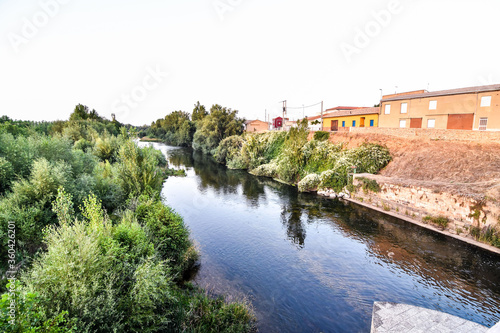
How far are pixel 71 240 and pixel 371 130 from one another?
32.5 m

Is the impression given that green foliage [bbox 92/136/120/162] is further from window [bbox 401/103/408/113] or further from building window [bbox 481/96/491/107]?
building window [bbox 481/96/491/107]

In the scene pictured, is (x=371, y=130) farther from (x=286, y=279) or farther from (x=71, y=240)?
(x=71, y=240)

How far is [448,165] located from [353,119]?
22.1 metres

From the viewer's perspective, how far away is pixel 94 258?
6465 mm

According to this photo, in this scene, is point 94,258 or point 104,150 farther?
point 104,150

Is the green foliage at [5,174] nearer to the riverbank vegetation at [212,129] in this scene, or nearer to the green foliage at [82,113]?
the riverbank vegetation at [212,129]

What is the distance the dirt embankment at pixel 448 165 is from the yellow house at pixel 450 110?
4.75 m

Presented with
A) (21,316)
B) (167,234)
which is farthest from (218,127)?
(21,316)

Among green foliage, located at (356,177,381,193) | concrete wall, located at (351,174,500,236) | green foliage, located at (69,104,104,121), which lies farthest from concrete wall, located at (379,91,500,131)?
green foliage, located at (69,104,104,121)

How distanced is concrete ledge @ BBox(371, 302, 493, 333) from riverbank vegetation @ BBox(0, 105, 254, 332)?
462cm

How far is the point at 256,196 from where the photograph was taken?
89.6 feet

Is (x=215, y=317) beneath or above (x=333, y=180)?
beneath

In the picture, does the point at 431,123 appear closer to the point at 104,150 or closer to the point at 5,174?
the point at 5,174

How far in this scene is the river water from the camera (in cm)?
1029
